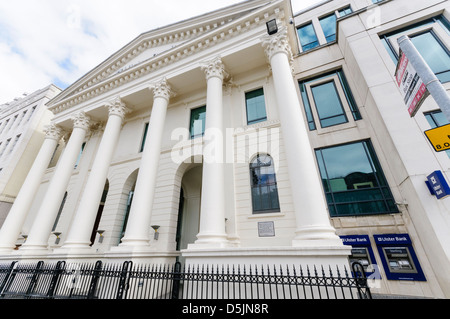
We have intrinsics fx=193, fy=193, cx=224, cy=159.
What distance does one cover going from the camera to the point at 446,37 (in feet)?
27.1

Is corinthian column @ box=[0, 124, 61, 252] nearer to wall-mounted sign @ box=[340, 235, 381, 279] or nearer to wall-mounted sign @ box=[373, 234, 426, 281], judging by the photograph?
wall-mounted sign @ box=[340, 235, 381, 279]

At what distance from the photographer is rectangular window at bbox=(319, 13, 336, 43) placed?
41.8ft

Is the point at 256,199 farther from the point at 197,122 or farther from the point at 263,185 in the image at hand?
the point at 197,122

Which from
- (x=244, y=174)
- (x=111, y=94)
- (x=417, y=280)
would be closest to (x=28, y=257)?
(x=111, y=94)

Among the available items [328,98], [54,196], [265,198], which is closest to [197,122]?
[265,198]

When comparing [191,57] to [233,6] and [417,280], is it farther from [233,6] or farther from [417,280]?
[417,280]

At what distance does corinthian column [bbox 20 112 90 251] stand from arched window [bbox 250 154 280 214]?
11.6m

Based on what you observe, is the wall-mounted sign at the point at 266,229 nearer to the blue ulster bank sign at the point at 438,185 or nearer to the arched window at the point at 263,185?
the arched window at the point at 263,185

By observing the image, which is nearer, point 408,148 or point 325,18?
point 408,148

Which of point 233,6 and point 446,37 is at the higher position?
point 233,6

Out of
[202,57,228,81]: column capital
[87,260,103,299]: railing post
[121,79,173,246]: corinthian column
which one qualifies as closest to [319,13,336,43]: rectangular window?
[202,57,228,81]: column capital

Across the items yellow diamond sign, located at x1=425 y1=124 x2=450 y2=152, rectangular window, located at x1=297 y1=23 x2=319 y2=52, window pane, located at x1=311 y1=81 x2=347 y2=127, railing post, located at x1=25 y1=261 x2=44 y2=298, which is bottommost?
railing post, located at x1=25 y1=261 x2=44 y2=298

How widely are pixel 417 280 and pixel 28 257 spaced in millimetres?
A: 16581

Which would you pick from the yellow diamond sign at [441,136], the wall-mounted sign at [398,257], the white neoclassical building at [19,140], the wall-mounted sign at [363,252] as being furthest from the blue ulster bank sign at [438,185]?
the white neoclassical building at [19,140]
